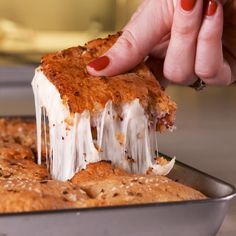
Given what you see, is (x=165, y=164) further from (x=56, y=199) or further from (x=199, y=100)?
(x=199, y=100)

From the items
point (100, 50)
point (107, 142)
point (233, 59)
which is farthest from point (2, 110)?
point (107, 142)

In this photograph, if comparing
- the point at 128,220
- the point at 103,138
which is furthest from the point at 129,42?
the point at 128,220

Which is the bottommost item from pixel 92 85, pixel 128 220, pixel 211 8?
pixel 128 220

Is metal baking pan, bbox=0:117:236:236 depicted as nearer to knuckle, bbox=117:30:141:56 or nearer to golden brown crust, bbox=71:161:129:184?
golden brown crust, bbox=71:161:129:184

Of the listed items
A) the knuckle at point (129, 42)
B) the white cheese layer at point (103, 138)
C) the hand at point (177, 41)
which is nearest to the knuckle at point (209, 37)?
the hand at point (177, 41)

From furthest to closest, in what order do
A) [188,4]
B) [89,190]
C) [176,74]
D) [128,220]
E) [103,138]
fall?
[176,74] → [188,4] → [103,138] → [89,190] → [128,220]

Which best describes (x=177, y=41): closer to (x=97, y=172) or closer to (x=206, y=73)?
(x=206, y=73)
